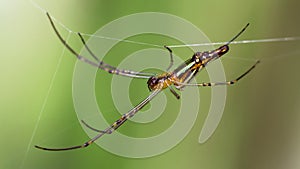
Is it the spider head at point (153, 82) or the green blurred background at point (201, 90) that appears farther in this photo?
the green blurred background at point (201, 90)

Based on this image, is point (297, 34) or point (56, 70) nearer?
point (56, 70)

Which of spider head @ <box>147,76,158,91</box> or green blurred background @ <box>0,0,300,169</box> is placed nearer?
spider head @ <box>147,76,158,91</box>

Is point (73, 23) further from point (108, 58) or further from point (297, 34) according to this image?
point (297, 34)

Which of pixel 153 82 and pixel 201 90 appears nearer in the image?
pixel 153 82

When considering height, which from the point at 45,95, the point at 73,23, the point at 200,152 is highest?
the point at 73,23

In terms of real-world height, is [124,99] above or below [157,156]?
above

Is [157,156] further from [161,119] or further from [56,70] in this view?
[56,70]

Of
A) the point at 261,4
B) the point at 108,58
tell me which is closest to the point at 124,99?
the point at 108,58
